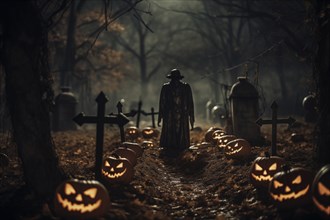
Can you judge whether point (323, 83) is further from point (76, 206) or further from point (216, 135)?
point (216, 135)

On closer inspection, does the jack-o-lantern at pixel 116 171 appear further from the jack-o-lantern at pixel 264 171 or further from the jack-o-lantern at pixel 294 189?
the jack-o-lantern at pixel 294 189

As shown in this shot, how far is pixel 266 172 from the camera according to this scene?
282 inches

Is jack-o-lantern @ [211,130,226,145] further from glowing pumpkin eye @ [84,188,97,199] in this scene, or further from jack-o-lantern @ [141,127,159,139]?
glowing pumpkin eye @ [84,188,97,199]

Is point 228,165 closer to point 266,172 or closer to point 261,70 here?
point 266,172

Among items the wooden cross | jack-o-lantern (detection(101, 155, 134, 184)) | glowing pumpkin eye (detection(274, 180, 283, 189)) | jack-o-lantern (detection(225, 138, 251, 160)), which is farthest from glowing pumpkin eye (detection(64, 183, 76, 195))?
jack-o-lantern (detection(225, 138, 251, 160))

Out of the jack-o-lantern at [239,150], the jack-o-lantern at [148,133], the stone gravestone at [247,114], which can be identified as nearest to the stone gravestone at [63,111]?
the jack-o-lantern at [148,133]

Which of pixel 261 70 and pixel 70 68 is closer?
pixel 70 68

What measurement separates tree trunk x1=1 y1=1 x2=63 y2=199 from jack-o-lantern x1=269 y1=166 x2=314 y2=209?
153 inches

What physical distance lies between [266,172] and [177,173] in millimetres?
3607

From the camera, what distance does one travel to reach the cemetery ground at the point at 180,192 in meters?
5.88

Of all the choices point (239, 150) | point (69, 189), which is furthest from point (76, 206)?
point (239, 150)

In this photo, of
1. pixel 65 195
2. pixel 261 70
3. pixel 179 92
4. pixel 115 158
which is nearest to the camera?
pixel 65 195

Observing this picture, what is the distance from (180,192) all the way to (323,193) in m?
3.62

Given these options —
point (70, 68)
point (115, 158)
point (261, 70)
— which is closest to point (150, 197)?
point (115, 158)
